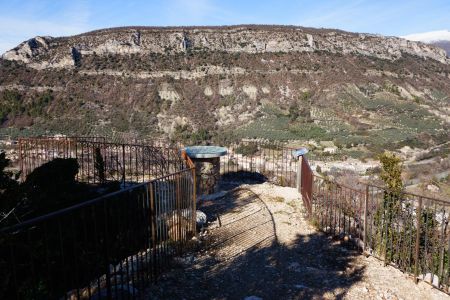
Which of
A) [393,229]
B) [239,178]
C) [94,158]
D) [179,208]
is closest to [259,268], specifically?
[179,208]

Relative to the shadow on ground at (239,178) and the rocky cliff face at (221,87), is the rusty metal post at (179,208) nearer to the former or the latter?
the shadow on ground at (239,178)

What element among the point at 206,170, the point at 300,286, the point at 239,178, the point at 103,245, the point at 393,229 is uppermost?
the point at 103,245

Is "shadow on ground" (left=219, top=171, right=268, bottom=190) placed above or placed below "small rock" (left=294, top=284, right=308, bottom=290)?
above

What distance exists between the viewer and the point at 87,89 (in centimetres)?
5334

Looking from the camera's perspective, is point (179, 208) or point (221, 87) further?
point (221, 87)

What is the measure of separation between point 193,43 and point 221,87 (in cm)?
1353

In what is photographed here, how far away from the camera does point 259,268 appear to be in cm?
600

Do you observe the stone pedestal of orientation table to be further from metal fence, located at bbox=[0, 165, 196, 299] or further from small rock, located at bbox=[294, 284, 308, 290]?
small rock, located at bbox=[294, 284, 308, 290]

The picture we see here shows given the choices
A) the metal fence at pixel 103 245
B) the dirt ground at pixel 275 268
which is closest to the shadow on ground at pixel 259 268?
the dirt ground at pixel 275 268

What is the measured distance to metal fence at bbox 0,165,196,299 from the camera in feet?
10.7

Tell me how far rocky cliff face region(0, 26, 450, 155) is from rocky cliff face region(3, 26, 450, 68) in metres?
0.20

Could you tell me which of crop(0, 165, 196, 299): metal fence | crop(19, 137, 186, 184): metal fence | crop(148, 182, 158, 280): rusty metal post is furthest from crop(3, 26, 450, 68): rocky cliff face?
crop(148, 182, 158, 280): rusty metal post

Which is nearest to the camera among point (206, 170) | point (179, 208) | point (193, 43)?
point (179, 208)

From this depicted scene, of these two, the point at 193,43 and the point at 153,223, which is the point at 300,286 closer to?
the point at 153,223
